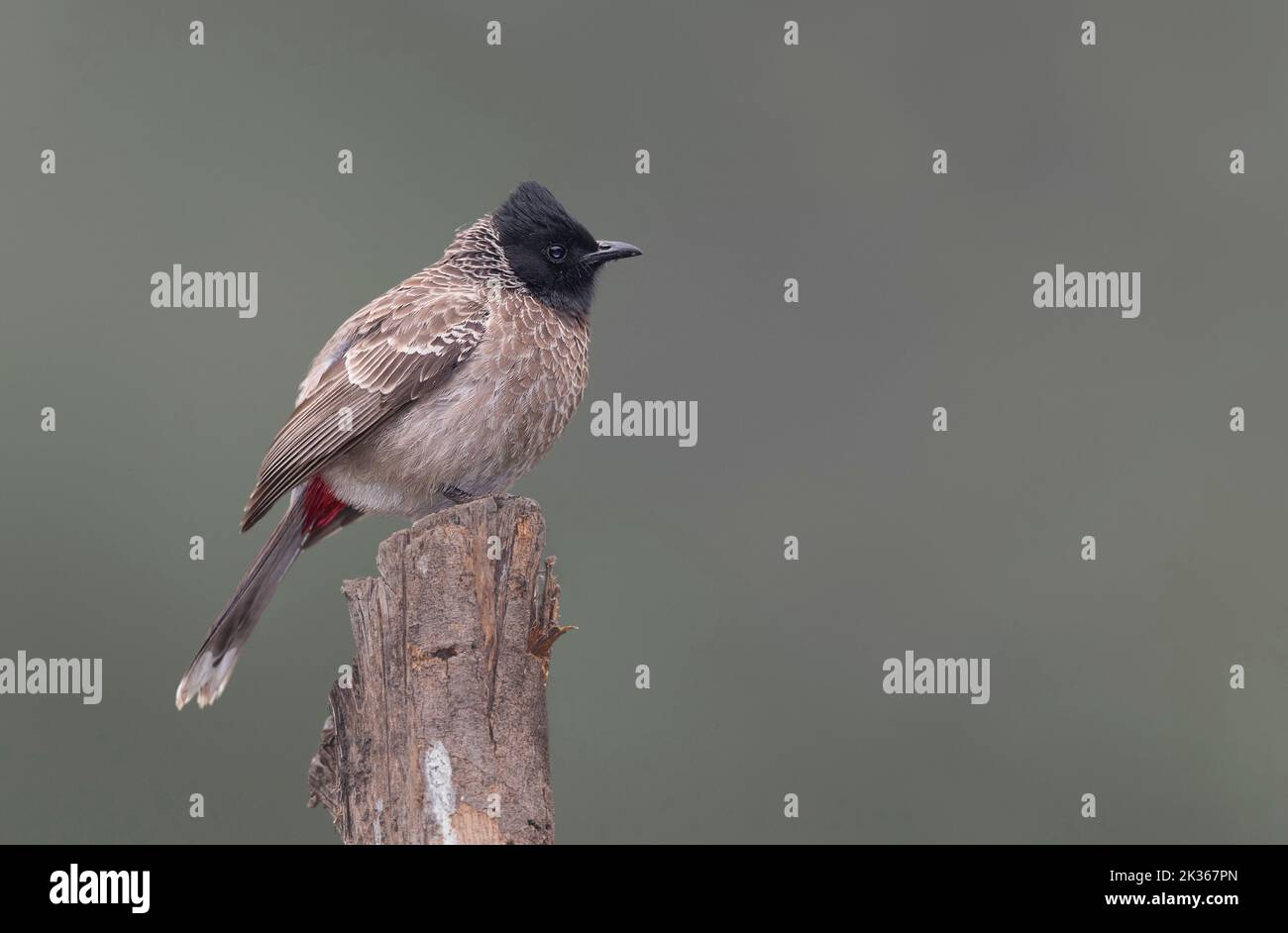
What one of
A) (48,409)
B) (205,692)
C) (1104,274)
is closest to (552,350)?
(205,692)

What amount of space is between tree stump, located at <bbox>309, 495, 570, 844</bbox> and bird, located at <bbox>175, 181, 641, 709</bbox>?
155cm

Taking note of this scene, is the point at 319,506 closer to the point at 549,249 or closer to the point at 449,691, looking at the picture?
the point at 549,249

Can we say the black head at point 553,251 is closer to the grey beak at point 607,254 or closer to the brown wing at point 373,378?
the grey beak at point 607,254

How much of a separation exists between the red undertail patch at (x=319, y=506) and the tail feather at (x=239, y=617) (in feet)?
0.12

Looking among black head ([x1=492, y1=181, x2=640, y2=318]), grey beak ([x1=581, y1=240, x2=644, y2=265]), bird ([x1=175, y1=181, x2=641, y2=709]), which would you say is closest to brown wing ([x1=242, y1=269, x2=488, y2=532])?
bird ([x1=175, y1=181, x2=641, y2=709])

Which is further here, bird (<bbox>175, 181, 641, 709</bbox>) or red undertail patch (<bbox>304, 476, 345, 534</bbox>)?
red undertail patch (<bbox>304, 476, 345, 534</bbox>)

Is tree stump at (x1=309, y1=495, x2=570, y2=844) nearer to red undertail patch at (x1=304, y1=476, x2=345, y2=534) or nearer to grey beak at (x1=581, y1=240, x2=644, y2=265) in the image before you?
red undertail patch at (x1=304, y1=476, x2=345, y2=534)

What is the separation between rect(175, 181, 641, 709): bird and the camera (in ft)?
22.4

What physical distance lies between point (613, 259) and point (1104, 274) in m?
15.3

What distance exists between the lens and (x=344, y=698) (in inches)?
204

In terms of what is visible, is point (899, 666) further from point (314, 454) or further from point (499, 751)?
A: point (499, 751)
